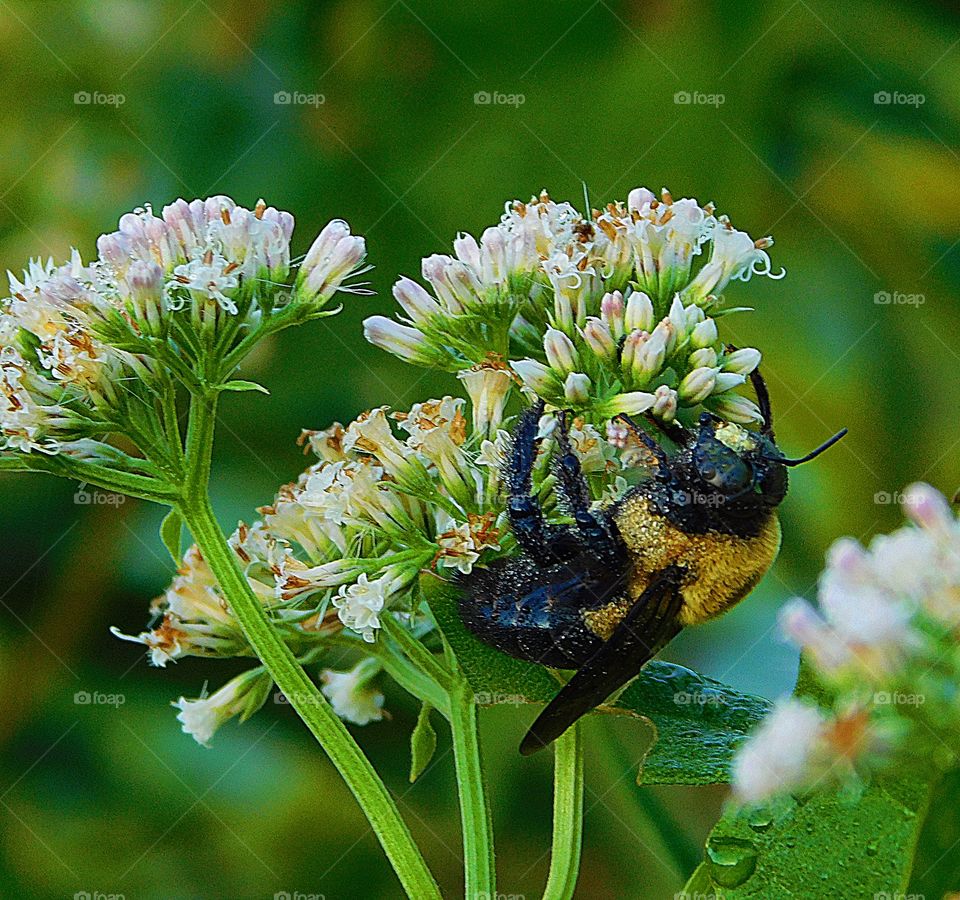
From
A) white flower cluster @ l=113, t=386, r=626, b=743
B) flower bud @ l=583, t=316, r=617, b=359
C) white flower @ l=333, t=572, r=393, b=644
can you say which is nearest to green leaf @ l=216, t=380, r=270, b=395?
white flower cluster @ l=113, t=386, r=626, b=743

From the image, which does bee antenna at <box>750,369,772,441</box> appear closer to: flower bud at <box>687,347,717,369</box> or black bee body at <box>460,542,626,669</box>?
flower bud at <box>687,347,717,369</box>

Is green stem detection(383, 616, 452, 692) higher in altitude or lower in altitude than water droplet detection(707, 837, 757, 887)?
higher

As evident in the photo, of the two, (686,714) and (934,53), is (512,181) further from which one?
(686,714)

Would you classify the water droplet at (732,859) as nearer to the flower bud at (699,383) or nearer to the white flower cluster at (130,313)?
the flower bud at (699,383)

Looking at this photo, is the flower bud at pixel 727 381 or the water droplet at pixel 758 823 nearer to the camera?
the water droplet at pixel 758 823

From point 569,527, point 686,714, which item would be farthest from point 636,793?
point 569,527

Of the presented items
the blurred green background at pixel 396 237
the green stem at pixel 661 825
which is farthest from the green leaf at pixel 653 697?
the blurred green background at pixel 396 237

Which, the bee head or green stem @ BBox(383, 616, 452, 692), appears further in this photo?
green stem @ BBox(383, 616, 452, 692)
